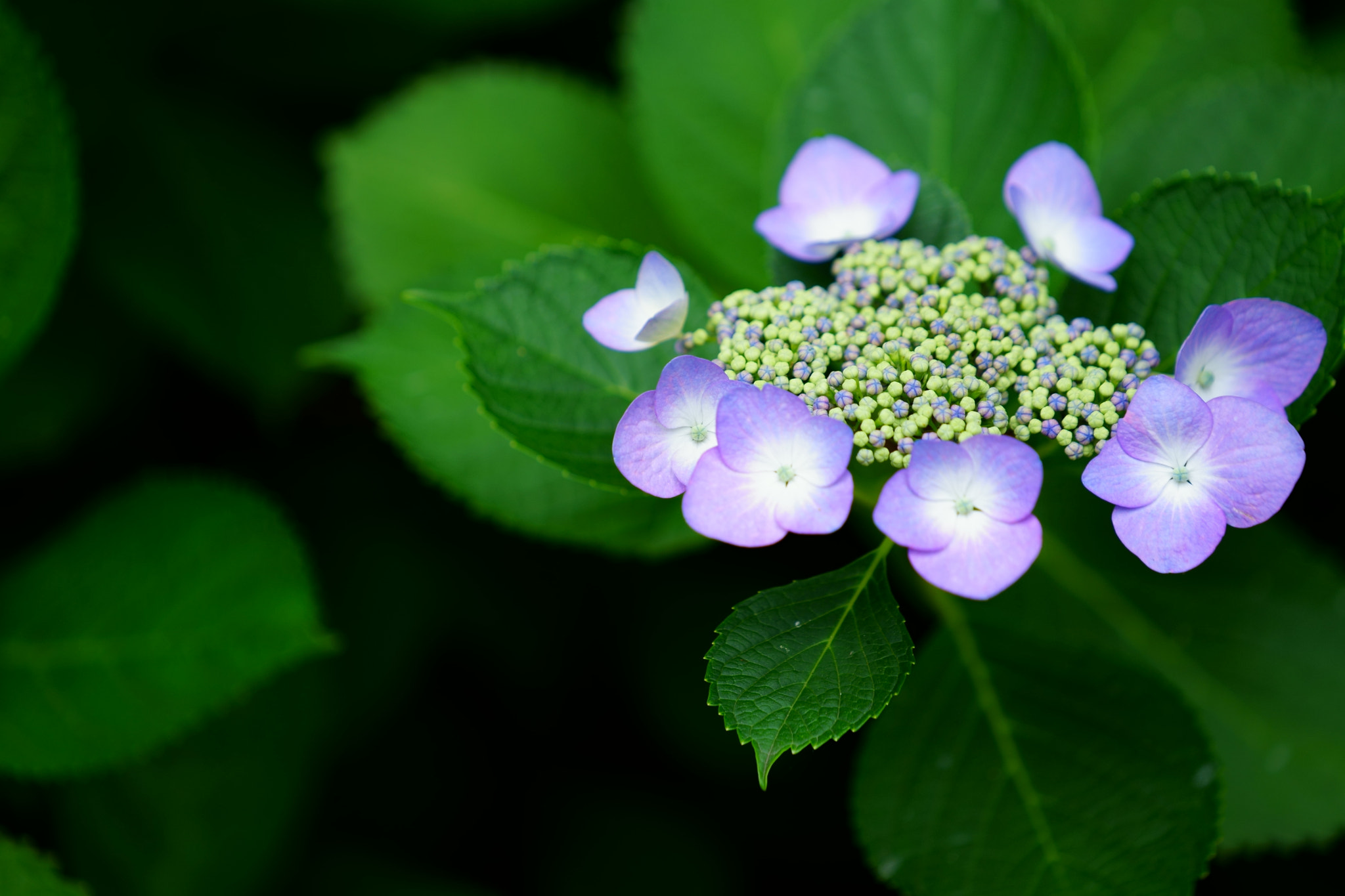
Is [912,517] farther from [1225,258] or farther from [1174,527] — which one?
[1225,258]

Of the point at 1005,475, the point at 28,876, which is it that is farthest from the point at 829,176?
the point at 28,876

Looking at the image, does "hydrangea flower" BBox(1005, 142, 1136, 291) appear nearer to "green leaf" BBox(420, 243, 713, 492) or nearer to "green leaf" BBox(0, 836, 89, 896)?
"green leaf" BBox(420, 243, 713, 492)

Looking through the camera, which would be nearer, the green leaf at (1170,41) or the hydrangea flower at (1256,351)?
the hydrangea flower at (1256,351)

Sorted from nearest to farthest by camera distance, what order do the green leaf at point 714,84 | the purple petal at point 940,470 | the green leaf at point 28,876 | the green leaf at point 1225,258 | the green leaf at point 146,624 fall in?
1. the purple petal at point 940,470
2. the green leaf at point 1225,258
3. the green leaf at point 28,876
4. the green leaf at point 146,624
5. the green leaf at point 714,84

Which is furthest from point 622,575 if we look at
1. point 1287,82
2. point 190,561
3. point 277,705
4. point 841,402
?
point 1287,82

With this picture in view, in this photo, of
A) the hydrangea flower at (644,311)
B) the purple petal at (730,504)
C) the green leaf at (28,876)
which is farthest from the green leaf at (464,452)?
the green leaf at (28,876)

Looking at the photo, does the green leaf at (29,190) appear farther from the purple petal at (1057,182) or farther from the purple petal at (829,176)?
the purple petal at (1057,182)

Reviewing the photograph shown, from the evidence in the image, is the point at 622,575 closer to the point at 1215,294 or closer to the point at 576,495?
the point at 576,495
